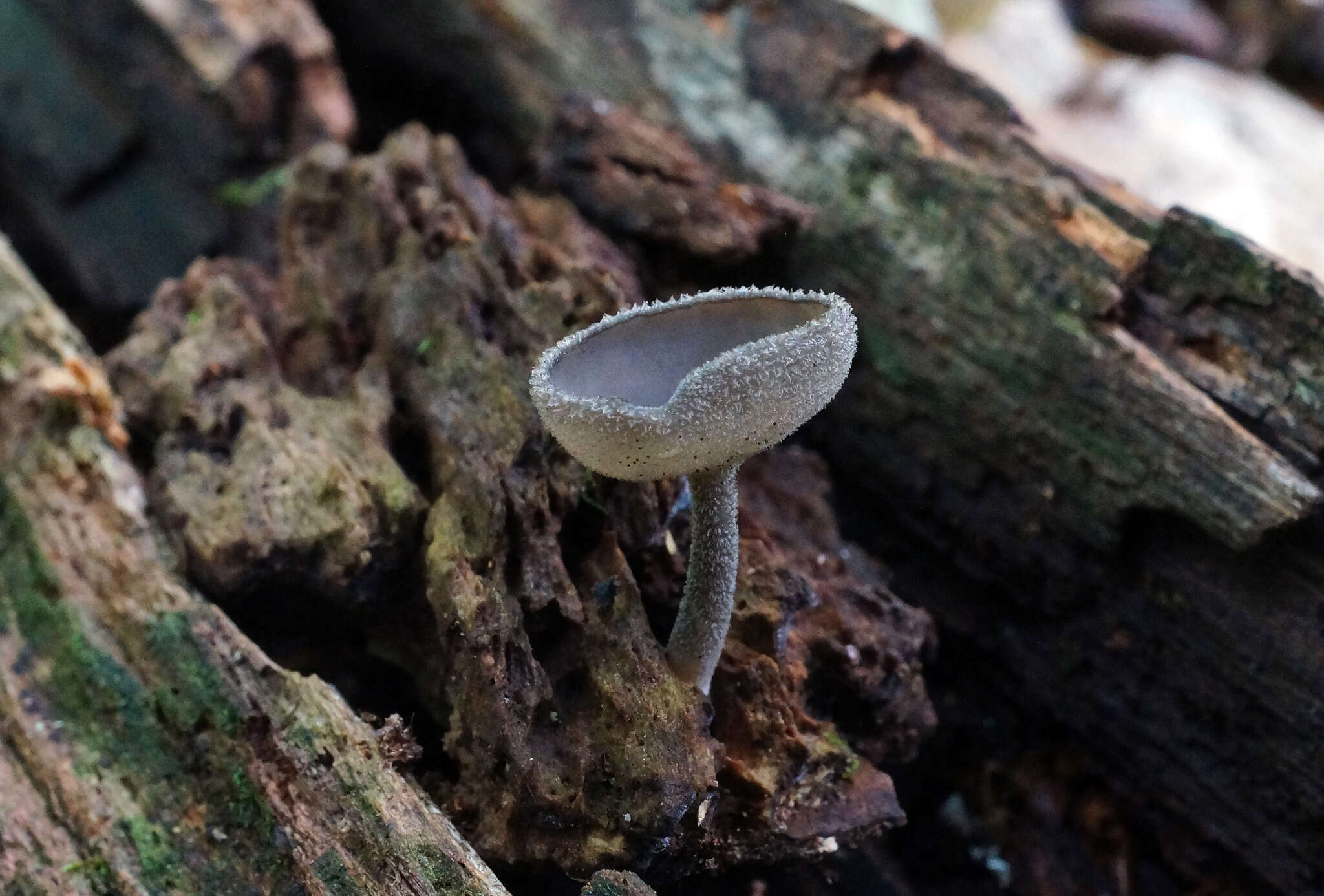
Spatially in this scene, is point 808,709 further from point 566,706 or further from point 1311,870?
point 1311,870

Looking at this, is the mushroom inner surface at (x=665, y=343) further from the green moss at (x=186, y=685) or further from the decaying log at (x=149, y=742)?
the green moss at (x=186, y=685)

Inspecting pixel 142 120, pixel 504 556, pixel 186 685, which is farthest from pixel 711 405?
pixel 142 120

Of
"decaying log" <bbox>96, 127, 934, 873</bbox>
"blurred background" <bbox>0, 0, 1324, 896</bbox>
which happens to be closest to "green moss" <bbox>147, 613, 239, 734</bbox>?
"decaying log" <bbox>96, 127, 934, 873</bbox>

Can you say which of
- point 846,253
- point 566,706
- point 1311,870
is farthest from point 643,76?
point 1311,870

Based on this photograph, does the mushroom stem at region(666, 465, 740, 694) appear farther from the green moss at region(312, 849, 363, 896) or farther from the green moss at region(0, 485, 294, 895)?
the green moss at region(0, 485, 294, 895)

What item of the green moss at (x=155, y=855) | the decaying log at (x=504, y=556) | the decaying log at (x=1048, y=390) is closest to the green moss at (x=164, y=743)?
the green moss at (x=155, y=855)

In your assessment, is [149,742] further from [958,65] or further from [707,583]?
[958,65]
